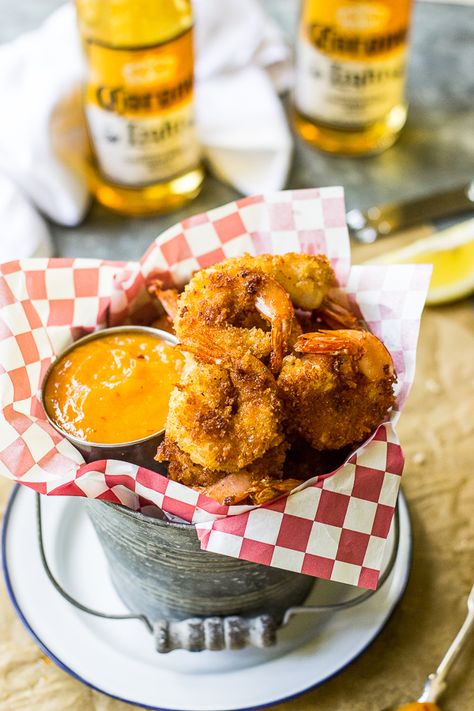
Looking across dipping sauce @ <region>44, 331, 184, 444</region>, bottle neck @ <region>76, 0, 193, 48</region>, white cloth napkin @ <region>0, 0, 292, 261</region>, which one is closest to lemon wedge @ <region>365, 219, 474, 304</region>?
white cloth napkin @ <region>0, 0, 292, 261</region>

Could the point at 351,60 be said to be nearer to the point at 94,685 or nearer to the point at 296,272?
the point at 296,272

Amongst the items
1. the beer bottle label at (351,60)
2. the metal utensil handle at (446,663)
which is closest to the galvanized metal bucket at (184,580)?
the metal utensil handle at (446,663)

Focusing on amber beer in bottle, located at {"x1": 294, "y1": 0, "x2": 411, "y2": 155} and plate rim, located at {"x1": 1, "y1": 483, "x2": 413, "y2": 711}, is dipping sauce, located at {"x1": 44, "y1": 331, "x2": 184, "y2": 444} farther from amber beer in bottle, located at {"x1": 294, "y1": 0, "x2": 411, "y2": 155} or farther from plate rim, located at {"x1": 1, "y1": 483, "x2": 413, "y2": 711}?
amber beer in bottle, located at {"x1": 294, "y1": 0, "x2": 411, "y2": 155}

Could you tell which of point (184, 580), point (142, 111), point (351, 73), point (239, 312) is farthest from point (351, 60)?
point (184, 580)

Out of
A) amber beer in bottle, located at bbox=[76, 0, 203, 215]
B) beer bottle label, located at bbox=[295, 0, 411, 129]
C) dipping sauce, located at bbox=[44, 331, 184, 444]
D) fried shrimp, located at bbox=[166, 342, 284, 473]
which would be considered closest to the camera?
fried shrimp, located at bbox=[166, 342, 284, 473]

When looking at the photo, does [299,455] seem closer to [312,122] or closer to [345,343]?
[345,343]

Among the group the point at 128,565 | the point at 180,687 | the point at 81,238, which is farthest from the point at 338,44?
the point at 180,687
